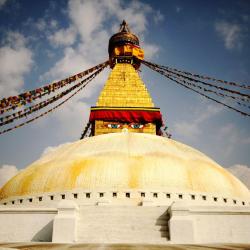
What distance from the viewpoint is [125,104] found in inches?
997

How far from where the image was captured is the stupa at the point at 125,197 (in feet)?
38.0

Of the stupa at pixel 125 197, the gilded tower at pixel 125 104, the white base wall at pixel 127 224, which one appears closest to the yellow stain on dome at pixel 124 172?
the stupa at pixel 125 197

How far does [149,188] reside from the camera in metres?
14.2

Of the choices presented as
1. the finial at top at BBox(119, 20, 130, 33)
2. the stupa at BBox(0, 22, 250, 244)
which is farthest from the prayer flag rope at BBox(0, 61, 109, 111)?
the finial at top at BBox(119, 20, 130, 33)

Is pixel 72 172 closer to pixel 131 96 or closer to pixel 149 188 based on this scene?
pixel 149 188

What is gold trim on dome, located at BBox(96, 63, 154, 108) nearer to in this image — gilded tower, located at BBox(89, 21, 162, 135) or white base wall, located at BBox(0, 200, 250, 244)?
gilded tower, located at BBox(89, 21, 162, 135)

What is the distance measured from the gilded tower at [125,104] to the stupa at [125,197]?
5.96m

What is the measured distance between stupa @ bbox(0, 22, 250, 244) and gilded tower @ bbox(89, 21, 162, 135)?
596 centimetres

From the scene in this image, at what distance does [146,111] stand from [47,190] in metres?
11.8

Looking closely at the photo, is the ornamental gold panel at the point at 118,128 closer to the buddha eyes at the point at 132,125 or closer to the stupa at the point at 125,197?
the buddha eyes at the point at 132,125

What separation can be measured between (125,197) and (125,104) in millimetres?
12136

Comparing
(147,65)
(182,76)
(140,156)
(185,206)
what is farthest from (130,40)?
(185,206)

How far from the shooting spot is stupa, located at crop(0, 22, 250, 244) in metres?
11.6

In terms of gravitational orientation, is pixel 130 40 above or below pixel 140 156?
above
